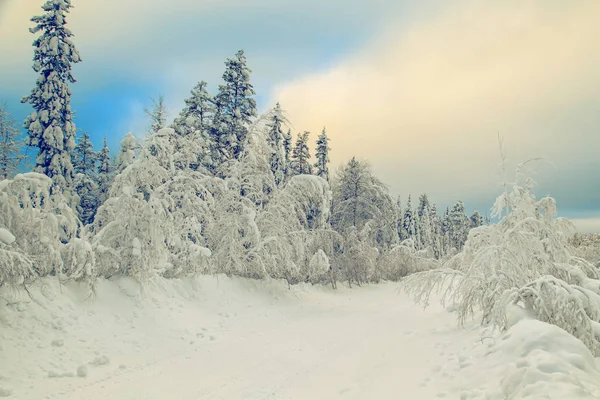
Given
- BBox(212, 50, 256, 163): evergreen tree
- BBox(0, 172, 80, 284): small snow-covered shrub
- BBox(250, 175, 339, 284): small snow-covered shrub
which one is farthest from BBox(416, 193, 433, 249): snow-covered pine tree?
BBox(0, 172, 80, 284): small snow-covered shrub

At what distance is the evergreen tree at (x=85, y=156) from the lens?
35844 mm

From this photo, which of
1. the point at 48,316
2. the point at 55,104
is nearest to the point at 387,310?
the point at 48,316

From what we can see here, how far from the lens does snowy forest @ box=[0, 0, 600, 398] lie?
8305 millimetres

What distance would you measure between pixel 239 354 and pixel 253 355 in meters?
0.34

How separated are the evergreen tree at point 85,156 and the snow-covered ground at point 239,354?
96.0 ft

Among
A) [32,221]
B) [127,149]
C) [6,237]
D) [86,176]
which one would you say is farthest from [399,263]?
[6,237]

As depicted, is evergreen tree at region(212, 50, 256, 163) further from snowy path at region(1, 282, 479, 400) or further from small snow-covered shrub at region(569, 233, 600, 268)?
small snow-covered shrub at region(569, 233, 600, 268)

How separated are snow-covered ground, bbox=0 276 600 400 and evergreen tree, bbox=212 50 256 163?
512 inches

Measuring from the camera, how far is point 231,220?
16828mm

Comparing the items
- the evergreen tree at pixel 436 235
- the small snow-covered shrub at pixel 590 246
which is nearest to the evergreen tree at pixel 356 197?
the small snow-covered shrub at pixel 590 246

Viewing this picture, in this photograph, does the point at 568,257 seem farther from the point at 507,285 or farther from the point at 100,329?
the point at 100,329

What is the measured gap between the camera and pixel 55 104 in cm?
2155

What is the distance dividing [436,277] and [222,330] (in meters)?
6.13

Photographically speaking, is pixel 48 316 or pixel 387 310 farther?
pixel 387 310
